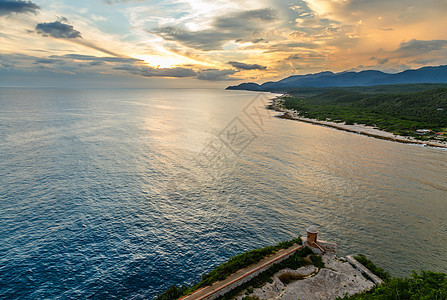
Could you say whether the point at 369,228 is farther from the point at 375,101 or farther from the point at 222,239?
the point at 375,101

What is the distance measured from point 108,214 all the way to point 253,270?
2274cm

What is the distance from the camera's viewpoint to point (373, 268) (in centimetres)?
2241

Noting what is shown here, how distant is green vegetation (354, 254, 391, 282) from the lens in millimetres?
21656

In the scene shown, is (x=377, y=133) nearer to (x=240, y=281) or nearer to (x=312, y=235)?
(x=312, y=235)

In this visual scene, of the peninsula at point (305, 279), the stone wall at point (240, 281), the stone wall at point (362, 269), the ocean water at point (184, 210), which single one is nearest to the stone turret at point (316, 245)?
the peninsula at point (305, 279)

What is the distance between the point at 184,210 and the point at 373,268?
79.0 ft

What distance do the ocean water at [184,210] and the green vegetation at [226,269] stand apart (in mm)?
1724

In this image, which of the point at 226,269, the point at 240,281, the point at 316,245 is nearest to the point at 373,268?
the point at 316,245

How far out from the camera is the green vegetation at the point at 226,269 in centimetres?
1998

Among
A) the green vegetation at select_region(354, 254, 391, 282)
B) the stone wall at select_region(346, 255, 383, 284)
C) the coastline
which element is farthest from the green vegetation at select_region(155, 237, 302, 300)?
the coastline

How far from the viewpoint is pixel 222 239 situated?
28.2 metres

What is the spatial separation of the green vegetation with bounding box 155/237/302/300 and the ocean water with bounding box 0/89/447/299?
1724mm

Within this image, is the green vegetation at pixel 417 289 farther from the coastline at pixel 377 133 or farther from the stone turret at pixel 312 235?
the coastline at pixel 377 133

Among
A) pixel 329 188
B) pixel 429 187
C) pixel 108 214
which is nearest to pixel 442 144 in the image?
pixel 429 187
